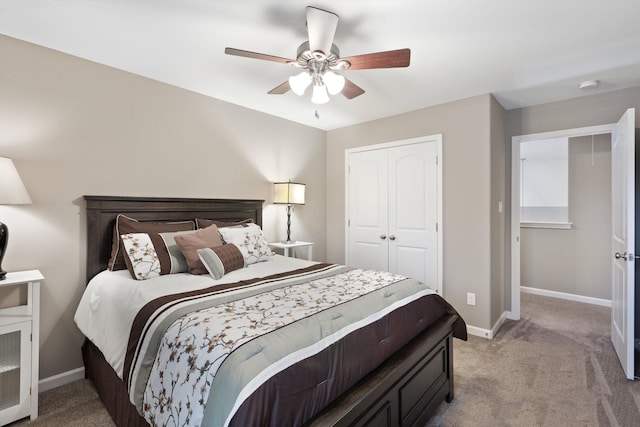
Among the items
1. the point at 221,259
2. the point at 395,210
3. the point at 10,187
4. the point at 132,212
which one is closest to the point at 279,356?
the point at 221,259

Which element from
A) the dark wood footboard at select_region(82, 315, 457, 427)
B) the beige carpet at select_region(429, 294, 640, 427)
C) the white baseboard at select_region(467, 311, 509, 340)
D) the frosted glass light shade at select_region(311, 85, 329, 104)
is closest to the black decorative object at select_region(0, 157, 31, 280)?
the dark wood footboard at select_region(82, 315, 457, 427)

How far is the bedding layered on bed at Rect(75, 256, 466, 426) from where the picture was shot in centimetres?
110

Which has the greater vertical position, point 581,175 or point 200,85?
point 200,85

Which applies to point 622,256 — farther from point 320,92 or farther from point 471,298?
point 320,92

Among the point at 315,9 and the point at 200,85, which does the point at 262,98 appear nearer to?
the point at 200,85

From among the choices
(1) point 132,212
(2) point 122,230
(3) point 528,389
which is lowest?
(3) point 528,389

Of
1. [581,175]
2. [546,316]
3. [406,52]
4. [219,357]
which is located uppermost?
[406,52]

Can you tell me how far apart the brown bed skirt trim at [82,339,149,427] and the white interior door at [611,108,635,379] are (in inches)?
131

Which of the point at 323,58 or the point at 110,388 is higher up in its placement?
the point at 323,58

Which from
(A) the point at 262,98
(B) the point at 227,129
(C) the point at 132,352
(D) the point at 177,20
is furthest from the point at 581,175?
(C) the point at 132,352

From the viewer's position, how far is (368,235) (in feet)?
13.6

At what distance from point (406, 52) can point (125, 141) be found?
92.2 inches

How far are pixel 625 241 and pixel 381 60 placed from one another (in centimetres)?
241

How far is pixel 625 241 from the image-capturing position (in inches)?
96.7
